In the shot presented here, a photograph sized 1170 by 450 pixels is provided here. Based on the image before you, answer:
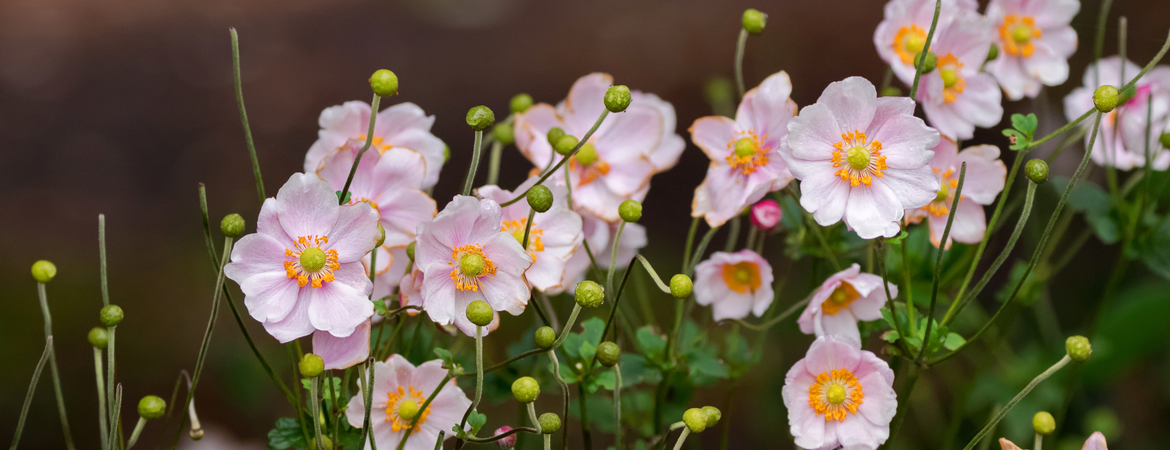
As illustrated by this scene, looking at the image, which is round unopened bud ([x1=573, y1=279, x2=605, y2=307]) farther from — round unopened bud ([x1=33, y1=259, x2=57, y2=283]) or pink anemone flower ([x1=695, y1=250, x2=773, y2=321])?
round unopened bud ([x1=33, y1=259, x2=57, y2=283])

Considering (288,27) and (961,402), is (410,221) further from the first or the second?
(288,27)

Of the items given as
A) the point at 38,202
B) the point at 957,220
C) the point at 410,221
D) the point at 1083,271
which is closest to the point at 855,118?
the point at 957,220

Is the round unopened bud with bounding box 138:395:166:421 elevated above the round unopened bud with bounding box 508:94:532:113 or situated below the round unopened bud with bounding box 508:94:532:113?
below

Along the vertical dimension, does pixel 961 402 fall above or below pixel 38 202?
below

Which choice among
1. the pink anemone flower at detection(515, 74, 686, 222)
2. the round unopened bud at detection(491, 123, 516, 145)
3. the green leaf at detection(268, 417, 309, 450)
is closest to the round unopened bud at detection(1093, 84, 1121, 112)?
the pink anemone flower at detection(515, 74, 686, 222)

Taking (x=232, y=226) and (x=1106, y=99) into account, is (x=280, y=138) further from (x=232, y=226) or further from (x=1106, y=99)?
(x=1106, y=99)

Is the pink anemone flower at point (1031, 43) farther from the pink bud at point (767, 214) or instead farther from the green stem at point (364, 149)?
the green stem at point (364, 149)

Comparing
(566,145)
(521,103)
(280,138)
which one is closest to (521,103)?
(521,103)
